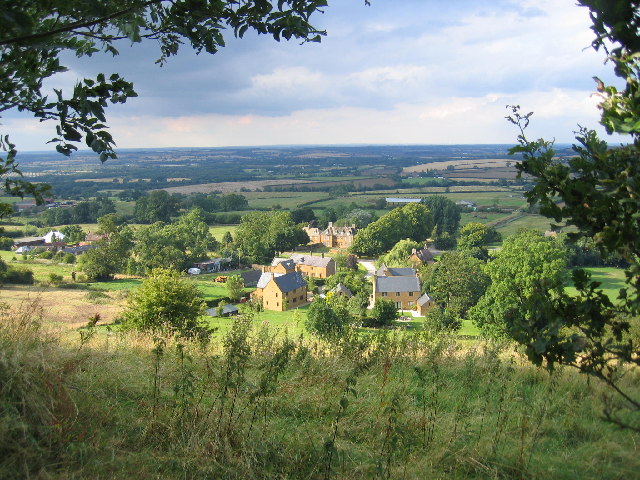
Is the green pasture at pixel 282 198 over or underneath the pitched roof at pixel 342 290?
over

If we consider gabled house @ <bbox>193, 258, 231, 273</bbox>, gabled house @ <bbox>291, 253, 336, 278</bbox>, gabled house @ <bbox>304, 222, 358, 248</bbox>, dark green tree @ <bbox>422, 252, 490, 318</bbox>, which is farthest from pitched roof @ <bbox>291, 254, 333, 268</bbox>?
dark green tree @ <bbox>422, 252, 490, 318</bbox>

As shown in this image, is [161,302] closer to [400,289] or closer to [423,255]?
[400,289]

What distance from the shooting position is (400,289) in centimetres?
4625

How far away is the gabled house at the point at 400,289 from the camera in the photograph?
149 feet

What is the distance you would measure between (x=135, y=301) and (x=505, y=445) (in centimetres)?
1372

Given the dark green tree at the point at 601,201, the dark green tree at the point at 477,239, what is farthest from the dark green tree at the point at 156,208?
the dark green tree at the point at 601,201

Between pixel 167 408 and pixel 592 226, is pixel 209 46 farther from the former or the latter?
pixel 167 408

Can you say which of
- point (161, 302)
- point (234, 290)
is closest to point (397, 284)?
point (234, 290)

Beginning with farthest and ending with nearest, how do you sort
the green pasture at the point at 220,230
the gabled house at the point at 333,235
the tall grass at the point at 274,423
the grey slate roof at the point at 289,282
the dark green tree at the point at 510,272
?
the gabled house at the point at 333,235
the green pasture at the point at 220,230
the grey slate roof at the point at 289,282
the dark green tree at the point at 510,272
the tall grass at the point at 274,423

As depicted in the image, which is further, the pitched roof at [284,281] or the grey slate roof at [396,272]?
the grey slate roof at [396,272]

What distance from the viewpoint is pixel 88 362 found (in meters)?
5.12

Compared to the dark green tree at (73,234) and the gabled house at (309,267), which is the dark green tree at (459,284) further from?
the dark green tree at (73,234)

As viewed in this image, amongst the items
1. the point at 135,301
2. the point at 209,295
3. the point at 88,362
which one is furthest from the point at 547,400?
the point at 209,295

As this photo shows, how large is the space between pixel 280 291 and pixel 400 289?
38.4 ft
